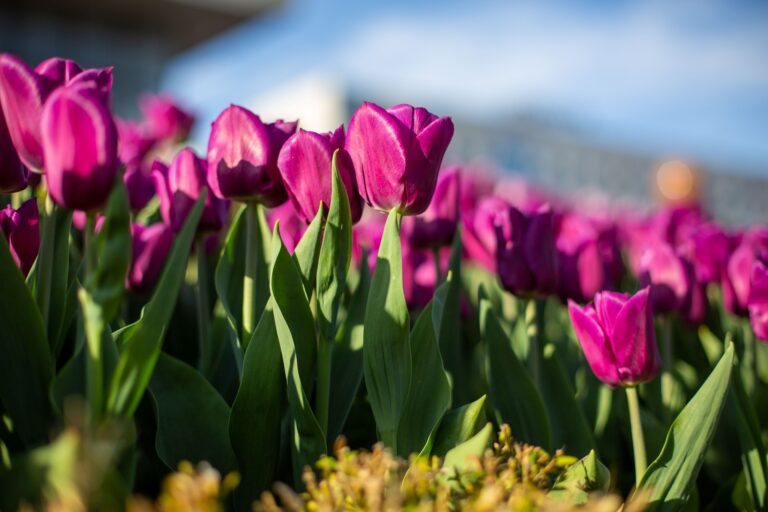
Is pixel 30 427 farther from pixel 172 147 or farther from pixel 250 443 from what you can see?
pixel 172 147

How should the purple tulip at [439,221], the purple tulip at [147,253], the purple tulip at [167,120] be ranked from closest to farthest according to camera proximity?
the purple tulip at [147,253] → the purple tulip at [439,221] → the purple tulip at [167,120]

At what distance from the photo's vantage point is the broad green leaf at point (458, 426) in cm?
82

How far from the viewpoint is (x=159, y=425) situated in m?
0.82

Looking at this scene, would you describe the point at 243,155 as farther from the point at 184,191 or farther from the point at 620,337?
the point at 620,337

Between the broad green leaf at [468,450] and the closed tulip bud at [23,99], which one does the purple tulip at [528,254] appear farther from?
the closed tulip bud at [23,99]

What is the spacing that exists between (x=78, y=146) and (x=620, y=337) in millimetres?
636

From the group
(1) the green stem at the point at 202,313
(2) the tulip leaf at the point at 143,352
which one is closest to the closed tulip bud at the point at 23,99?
(2) the tulip leaf at the point at 143,352

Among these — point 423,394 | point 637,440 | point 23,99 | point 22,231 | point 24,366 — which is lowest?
point 637,440

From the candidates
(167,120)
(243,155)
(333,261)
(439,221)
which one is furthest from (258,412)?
(167,120)

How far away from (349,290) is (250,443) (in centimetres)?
38

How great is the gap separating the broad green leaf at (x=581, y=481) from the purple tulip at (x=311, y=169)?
1.24 feet

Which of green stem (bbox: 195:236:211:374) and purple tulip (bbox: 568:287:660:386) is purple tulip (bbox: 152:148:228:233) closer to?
green stem (bbox: 195:236:211:374)

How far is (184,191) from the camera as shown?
3.35 feet

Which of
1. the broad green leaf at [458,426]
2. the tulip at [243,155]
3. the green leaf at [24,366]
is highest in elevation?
the tulip at [243,155]
